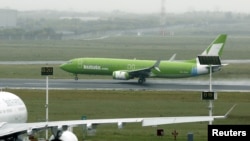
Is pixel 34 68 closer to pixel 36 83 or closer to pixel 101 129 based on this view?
pixel 36 83

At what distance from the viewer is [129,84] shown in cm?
9162

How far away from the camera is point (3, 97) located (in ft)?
137

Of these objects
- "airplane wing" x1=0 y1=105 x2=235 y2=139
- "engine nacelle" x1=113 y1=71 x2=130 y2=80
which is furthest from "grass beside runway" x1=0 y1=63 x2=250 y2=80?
"airplane wing" x1=0 y1=105 x2=235 y2=139

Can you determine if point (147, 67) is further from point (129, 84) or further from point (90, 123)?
point (90, 123)

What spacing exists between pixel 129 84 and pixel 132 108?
26596mm

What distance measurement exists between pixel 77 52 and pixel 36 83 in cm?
6502

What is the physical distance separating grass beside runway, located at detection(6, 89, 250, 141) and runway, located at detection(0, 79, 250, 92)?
5.44m

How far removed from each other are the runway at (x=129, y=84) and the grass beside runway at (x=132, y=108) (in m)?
5.44

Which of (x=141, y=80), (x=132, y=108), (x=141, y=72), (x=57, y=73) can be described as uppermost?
(x=141, y=72)

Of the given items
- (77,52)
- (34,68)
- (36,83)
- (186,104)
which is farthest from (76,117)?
(77,52)

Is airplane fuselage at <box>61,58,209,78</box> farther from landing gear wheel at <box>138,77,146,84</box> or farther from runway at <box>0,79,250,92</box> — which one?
landing gear wheel at <box>138,77,146,84</box>

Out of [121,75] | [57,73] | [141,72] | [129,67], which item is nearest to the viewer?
[121,75]

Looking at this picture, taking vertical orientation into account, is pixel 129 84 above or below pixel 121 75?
below

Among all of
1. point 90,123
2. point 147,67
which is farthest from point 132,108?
point 147,67
